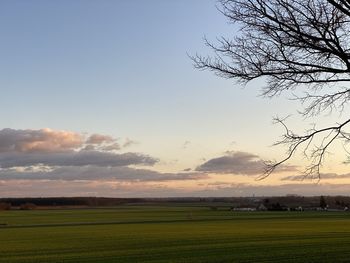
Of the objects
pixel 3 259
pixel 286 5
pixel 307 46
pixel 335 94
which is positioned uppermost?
pixel 286 5

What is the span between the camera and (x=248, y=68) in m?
10.5

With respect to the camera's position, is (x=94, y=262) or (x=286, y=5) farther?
(x=94, y=262)

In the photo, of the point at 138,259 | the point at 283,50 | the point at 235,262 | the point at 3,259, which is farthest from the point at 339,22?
the point at 3,259

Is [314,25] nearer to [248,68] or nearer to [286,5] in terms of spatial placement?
[286,5]

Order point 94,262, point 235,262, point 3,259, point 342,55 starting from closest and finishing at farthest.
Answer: point 342,55 < point 235,262 < point 94,262 < point 3,259

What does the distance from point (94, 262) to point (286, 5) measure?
19.1 metres

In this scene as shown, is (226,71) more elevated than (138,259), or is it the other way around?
(226,71)

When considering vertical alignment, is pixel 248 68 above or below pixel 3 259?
above

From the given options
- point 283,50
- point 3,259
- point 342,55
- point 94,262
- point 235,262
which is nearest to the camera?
point 342,55

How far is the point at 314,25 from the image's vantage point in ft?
32.0

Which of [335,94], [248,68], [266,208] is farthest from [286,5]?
[266,208]

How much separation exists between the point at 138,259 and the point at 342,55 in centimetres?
1926

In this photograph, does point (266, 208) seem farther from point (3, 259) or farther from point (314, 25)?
point (314, 25)

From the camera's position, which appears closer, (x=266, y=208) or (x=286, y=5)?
(x=286, y=5)
